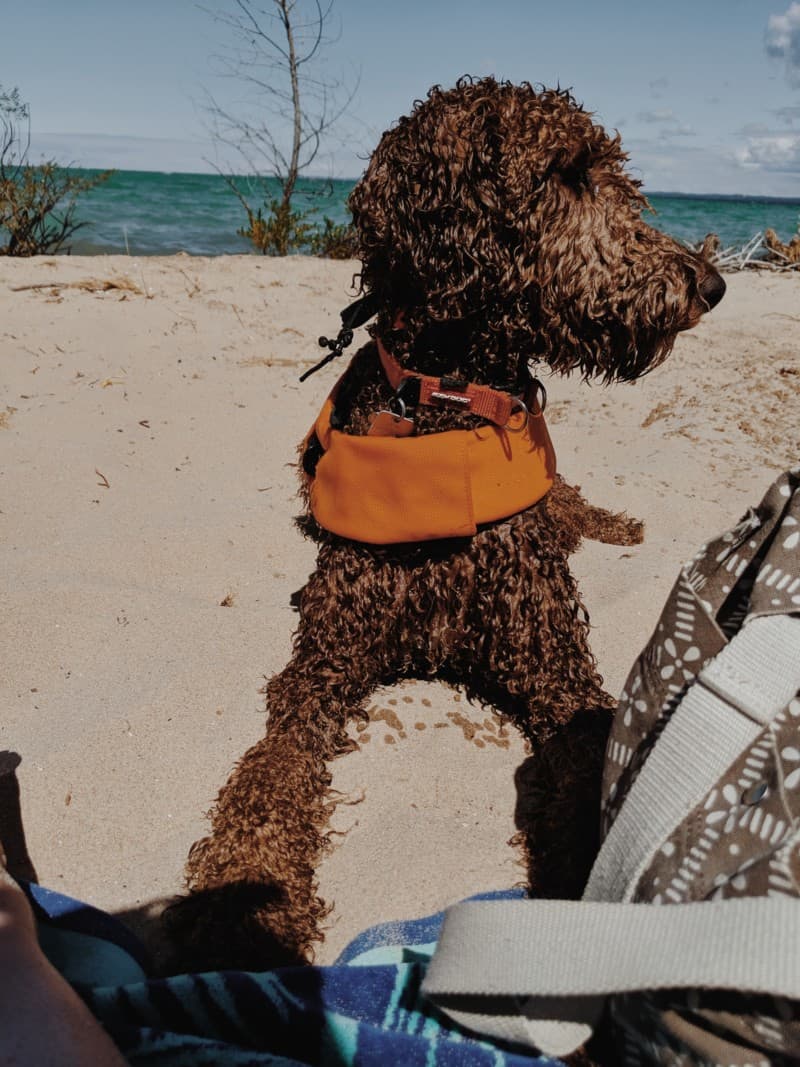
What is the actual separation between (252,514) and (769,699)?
3.52 metres

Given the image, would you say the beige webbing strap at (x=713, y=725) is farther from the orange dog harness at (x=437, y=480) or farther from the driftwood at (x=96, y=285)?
the driftwood at (x=96, y=285)

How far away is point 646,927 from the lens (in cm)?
117

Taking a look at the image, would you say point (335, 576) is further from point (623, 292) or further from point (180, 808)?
point (623, 292)

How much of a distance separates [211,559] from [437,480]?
195 centimetres

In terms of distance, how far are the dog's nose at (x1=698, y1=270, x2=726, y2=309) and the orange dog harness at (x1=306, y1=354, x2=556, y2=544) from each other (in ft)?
2.05

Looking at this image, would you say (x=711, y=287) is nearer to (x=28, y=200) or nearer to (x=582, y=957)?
(x=582, y=957)

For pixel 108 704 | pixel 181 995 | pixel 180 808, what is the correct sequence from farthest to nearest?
1. pixel 108 704
2. pixel 180 808
3. pixel 181 995

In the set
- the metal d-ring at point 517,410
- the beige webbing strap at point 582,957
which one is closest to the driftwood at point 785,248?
the metal d-ring at point 517,410

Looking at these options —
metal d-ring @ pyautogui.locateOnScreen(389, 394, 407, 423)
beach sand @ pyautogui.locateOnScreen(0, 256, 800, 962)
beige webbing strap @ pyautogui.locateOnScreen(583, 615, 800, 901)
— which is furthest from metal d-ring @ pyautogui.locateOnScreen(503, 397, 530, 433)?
beige webbing strap @ pyautogui.locateOnScreen(583, 615, 800, 901)

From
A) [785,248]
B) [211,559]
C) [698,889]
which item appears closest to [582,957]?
[698,889]

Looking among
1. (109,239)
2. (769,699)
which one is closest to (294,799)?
(769,699)

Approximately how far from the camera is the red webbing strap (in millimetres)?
2367

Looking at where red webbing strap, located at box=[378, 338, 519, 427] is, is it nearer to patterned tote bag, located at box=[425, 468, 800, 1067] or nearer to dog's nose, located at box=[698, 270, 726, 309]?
dog's nose, located at box=[698, 270, 726, 309]

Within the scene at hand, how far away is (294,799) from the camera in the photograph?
240 centimetres
